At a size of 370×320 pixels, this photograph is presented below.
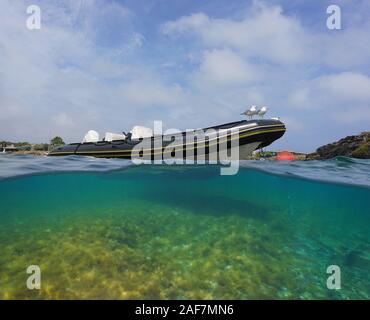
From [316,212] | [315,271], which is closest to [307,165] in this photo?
[316,212]

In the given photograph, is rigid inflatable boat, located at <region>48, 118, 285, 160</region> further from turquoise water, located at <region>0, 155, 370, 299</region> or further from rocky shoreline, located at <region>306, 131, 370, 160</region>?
rocky shoreline, located at <region>306, 131, 370, 160</region>

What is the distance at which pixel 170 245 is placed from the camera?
689cm

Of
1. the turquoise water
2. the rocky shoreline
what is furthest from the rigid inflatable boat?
the rocky shoreline

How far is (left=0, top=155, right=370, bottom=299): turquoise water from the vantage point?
491cm

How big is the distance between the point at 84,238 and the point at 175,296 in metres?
3.59

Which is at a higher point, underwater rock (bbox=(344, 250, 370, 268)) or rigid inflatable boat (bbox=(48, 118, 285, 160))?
rigid inflatable boat (bbox=(48, 118, 285, 160))

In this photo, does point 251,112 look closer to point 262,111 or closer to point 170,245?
point 262,111

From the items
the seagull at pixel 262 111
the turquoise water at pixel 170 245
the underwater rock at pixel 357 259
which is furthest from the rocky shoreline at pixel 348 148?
the underwater rock at pixel 357 259

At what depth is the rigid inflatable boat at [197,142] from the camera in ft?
37.0

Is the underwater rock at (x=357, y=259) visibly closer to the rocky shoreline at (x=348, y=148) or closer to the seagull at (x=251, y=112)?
the seagull at (x=251, y=112)

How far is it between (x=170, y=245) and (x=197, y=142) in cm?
568

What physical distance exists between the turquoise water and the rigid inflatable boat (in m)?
0.81

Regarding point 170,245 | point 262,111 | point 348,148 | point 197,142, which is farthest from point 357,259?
point 348,148
